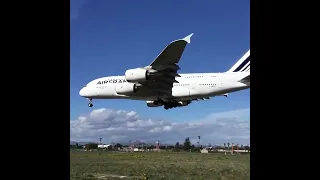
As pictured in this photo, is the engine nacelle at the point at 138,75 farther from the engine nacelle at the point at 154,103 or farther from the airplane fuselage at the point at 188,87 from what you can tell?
the engine nacelle at the point at 154,103

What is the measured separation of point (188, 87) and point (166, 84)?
69.3 inches

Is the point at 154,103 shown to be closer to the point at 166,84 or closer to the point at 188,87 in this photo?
the point at 188,87

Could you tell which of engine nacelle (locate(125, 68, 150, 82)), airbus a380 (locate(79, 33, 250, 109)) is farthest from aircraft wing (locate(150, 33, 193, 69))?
engine nacelle (locate(125, 68, 150, 82))

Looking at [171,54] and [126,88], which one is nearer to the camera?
[171,54]

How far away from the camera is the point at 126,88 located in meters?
12.1

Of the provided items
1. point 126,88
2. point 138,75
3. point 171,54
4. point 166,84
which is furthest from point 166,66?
point 126,88

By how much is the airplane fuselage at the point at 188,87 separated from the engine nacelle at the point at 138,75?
4.08ft

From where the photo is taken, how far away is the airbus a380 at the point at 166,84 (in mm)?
10844

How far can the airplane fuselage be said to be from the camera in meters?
→ 12.8

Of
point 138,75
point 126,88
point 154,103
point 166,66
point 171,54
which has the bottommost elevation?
point 154,103

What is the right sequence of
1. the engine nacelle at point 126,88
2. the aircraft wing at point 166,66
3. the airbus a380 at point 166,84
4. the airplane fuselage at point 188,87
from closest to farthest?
1. the aircraft wing at point 166,66
2. the airbus a380 at point 166,84
3. the engine nacelle at point 126,88
4. the airplane fuselage at point 188,87

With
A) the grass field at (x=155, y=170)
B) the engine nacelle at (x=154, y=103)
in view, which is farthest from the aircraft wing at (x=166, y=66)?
the grass field at (x=155, y=170)
